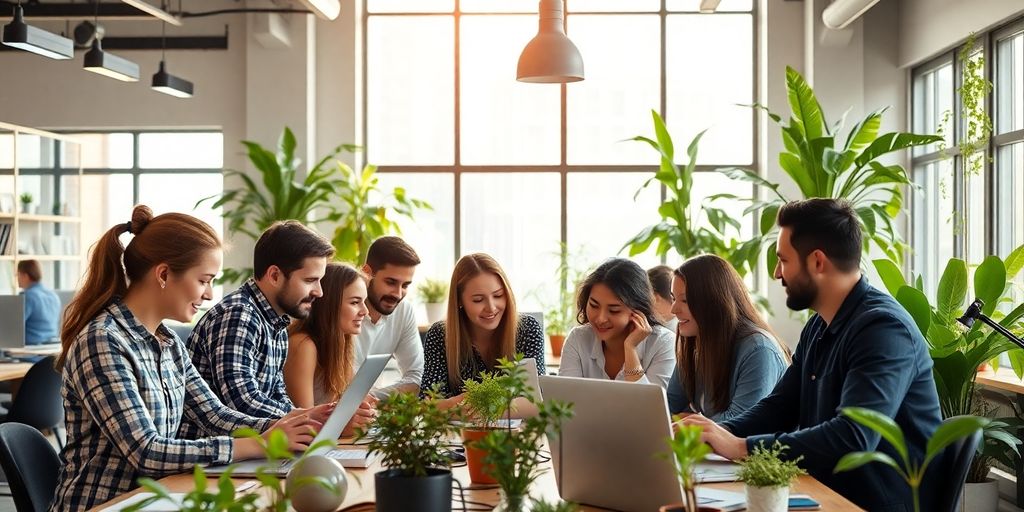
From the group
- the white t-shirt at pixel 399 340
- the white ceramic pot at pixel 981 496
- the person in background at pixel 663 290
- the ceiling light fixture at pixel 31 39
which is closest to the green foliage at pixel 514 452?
the white t-shirt at pixel 399 340

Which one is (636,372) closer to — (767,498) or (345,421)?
(345,421)

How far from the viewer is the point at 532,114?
8.14m

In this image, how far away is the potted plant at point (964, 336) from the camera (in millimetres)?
4395

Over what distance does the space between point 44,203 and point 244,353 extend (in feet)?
21.0

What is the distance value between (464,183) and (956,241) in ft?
11.8

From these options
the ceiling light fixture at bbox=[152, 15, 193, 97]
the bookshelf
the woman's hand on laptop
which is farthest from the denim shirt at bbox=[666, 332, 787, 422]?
the bookshelf

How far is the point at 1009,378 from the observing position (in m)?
4.98

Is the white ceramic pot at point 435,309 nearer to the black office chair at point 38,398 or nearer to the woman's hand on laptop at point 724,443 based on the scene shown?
the black office chair at point 38,398

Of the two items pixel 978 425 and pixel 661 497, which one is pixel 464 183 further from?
pixel 978 425

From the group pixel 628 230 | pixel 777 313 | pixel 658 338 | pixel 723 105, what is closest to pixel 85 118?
pixel 628 230

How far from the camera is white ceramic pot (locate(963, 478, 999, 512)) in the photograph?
15.4 feet

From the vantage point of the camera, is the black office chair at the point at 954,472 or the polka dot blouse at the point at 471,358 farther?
the polka dot blouse at the point at 471,358

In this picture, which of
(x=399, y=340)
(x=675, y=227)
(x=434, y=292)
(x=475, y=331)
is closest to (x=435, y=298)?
(x=434, y=292)

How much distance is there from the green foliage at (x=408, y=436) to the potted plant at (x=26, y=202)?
7.57m
